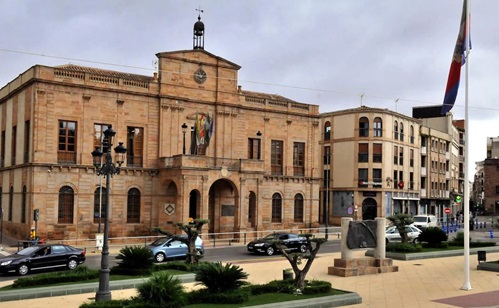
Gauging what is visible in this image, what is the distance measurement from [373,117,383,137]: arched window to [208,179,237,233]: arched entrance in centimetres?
2371

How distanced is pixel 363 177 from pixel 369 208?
365 centimetres

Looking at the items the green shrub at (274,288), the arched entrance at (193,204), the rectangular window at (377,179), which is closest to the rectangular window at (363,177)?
the rectangular window at (377,179)

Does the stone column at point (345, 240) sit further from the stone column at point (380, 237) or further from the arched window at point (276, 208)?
the arched window at point (276, 208)

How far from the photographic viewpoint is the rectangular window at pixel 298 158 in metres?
52.3

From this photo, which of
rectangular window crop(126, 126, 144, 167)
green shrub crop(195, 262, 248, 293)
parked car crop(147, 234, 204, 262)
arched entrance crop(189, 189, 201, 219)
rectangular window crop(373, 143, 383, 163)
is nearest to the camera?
green shrub crop(195, 262, 248, 293)

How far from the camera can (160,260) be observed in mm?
31078

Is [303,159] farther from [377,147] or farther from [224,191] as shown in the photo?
[377,147]

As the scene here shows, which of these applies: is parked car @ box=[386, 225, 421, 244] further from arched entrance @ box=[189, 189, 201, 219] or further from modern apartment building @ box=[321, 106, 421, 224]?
modern apartment building @ box=[321, 106, 421, 224]

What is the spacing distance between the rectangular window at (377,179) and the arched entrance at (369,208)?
5.91 ft

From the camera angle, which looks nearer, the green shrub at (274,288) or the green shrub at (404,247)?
the green shrub at (274,288)

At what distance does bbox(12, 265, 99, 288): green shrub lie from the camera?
19547 mm

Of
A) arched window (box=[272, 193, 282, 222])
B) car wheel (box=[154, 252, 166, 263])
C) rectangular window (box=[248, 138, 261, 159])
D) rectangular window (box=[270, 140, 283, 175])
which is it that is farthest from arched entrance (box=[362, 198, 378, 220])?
car wheel (box=[154, 252, 166, 263])

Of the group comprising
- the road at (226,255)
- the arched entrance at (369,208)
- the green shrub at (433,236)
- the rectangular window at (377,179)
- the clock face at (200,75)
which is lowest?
the road at (226,255)

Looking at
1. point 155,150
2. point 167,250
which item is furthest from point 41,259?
point 155,150
